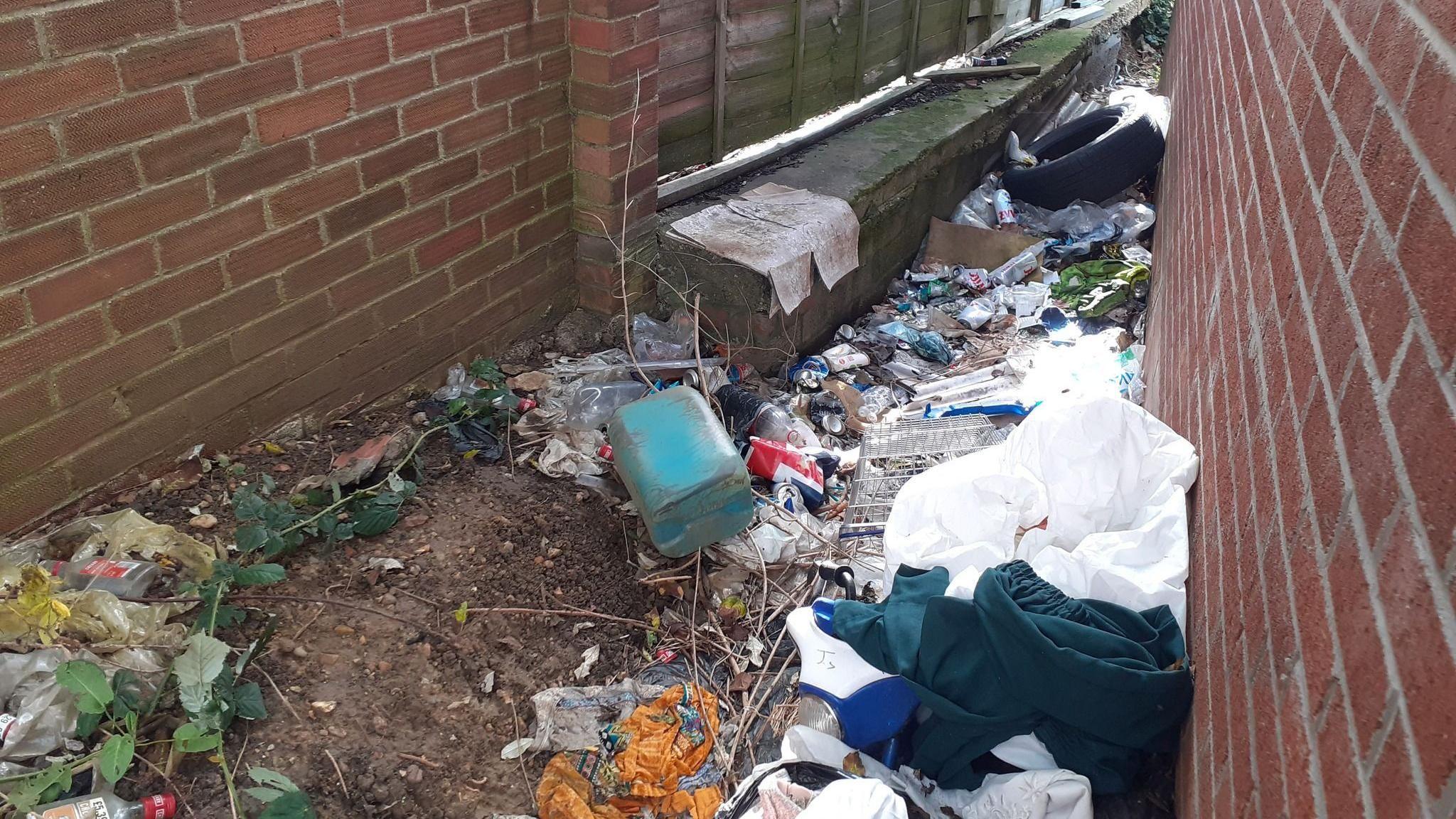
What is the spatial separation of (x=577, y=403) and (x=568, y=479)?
40 cm

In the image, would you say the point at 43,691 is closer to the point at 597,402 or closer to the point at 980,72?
the point at 597,402

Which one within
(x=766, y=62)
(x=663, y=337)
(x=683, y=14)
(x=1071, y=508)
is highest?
(x=683, y=14)

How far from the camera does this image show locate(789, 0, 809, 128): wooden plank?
5.03 meters

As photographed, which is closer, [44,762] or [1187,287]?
[44,762]

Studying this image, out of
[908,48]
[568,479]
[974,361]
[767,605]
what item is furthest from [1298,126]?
[908,48]

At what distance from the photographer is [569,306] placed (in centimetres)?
414

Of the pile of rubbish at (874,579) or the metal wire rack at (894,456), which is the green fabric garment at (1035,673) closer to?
the pile of rubbish at (874,579)

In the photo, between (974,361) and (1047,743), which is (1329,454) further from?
(974,361)

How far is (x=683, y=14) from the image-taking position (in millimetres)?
4301

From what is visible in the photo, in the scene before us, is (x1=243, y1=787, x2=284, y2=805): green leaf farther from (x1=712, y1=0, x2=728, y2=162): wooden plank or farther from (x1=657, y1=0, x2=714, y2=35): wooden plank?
(x1=712, y1=0, x2=728, y2=162): wooden plank

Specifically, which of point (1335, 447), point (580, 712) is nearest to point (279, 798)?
point (580, 712)

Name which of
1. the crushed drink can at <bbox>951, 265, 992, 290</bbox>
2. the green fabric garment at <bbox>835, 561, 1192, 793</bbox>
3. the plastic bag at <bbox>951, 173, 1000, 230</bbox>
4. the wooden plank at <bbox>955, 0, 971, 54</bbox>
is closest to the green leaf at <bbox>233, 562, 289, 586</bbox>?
the green fabric garment at <bbox>835, 561, 1192, 793</bbox>

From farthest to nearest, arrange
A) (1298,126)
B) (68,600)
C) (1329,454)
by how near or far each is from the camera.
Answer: (68,600)
(1298,126)
(1329,454)

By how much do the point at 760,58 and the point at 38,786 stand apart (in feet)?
13.4
